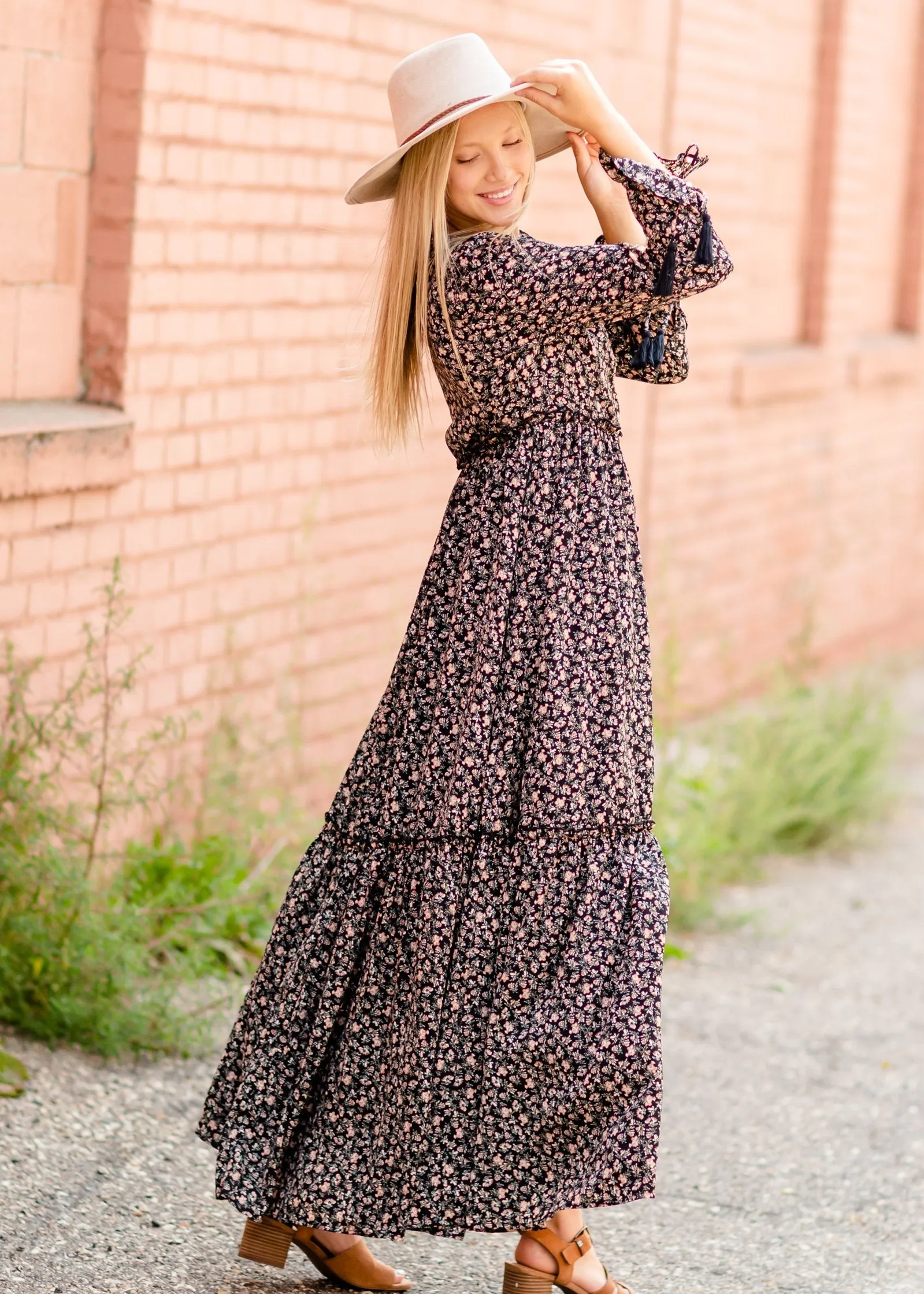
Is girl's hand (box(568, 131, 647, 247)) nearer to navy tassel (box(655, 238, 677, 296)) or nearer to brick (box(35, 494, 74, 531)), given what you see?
navy tassel (box(655, 238, 677, 296))

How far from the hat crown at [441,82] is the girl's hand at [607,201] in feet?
0.53

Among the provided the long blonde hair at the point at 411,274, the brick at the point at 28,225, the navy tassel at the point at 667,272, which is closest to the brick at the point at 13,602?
the brick at the point at 28,225

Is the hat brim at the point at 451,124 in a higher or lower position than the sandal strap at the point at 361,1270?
higher

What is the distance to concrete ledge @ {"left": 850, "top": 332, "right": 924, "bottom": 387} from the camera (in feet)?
28.9

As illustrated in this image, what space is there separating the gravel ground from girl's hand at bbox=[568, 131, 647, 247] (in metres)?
1.70

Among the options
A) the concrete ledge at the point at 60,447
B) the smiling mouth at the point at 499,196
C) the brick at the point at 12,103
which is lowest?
the concrete ledge at the point at 60,447

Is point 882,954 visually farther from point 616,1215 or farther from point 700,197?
point 700,197

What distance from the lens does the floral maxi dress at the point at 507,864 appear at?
106 inches

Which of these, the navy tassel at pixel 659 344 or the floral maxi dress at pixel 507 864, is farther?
the navy tassel at pixel 659 344

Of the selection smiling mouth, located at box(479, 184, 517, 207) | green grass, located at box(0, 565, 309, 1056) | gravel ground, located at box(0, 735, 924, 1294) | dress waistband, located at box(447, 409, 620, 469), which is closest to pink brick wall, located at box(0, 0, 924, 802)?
green grass, located at box(0, 565, 309, 1056)

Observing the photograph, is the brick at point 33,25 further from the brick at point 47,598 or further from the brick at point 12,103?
the brick at point 47,598

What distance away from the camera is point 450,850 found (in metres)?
2.77

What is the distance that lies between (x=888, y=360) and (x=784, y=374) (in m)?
1.62

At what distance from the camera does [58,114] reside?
13.1ft
